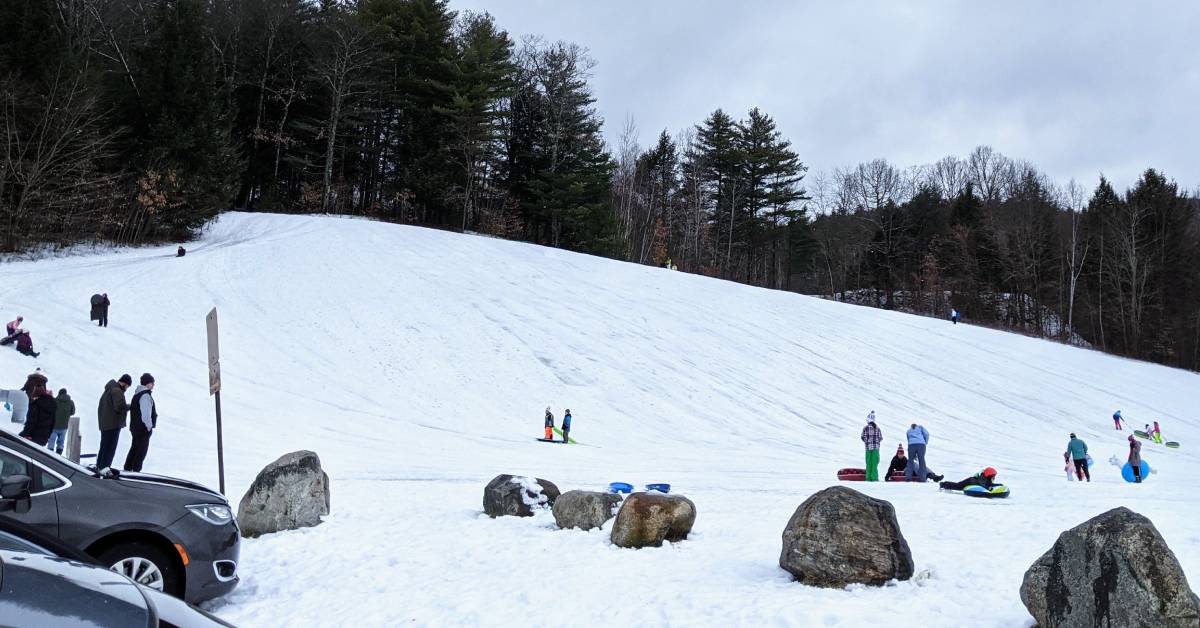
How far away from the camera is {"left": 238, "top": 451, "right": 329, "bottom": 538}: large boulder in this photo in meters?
8.58

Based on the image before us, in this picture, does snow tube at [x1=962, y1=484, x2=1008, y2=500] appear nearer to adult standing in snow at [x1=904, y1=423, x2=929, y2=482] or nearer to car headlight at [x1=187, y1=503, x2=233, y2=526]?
adult standing in snow at [x1=904, y1=423, x2=929, y2=482]

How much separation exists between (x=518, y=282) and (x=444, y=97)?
1037 inches

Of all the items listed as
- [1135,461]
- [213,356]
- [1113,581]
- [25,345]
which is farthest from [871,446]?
[25,345]

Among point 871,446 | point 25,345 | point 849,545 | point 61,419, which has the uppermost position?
point 25,345

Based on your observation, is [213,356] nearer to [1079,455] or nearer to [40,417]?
[40,417]

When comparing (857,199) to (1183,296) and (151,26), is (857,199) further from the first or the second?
(151,26)

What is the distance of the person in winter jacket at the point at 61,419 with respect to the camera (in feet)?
44.7

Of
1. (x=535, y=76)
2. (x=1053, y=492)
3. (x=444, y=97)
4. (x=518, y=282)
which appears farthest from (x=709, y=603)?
(x=535, y=76)

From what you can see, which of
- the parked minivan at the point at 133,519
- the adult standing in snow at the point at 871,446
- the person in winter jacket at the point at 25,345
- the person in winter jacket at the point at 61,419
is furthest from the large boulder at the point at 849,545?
the person in winter jacket at the point at 25,345

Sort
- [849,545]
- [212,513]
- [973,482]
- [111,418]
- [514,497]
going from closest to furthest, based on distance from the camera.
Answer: [212,513] → [849,545] → [514,497] → [111,418] → [973,482]

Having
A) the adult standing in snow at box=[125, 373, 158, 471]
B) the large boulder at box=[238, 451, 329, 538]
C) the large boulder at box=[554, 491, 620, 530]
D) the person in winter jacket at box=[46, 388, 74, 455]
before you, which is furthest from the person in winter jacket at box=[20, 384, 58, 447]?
the large boulder at box=[554, 491, 620, 530]

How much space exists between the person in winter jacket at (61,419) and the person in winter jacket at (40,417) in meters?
1.11

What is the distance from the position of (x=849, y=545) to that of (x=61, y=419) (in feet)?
47.5

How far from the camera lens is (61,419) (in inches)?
538
